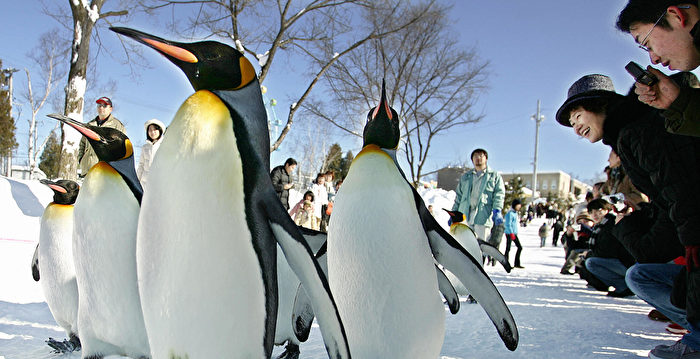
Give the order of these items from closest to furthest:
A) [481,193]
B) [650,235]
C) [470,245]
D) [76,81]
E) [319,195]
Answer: [650,235]
[470,245]
[481,193]
[76,81]
[319,195]

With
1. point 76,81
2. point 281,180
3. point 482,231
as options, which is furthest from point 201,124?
point 76,81

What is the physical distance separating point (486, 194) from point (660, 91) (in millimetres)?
2822

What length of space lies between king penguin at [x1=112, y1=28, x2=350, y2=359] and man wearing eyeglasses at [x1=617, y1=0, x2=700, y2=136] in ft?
3.20

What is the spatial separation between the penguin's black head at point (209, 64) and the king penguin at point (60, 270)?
1224mm

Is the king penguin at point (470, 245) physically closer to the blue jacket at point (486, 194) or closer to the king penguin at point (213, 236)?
the blue jacket at point (486, 194)

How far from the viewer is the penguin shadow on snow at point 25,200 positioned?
538 centimetres

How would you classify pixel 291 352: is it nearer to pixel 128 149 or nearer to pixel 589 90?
pixel 128 149

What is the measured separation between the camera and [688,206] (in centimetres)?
123

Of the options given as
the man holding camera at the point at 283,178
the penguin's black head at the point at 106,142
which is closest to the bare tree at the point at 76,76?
the man holding camera at the point at 283,178

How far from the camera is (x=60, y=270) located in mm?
1671

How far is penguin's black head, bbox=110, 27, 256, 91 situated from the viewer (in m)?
0.88

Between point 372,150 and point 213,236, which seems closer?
point 213,236

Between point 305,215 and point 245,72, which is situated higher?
point 245,72

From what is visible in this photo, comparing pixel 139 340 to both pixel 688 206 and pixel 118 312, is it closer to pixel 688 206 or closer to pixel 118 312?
pixel 118 312
